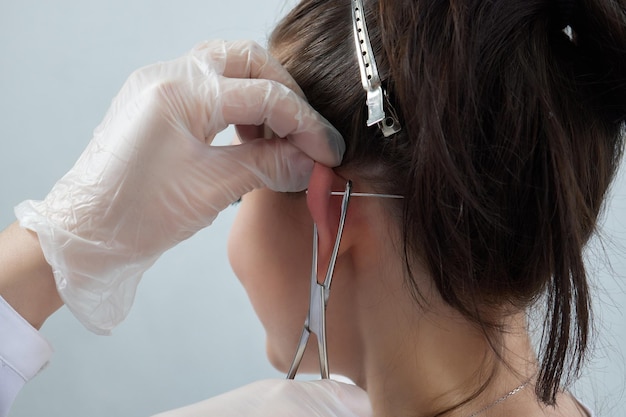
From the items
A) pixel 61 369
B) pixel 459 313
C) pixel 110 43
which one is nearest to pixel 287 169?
pixel 459 313

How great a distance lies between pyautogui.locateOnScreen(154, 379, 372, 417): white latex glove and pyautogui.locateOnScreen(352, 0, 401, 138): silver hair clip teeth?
12.4 inches

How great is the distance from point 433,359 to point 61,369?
138cm

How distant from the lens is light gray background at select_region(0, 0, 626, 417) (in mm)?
1962

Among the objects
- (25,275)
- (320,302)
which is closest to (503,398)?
(320,302)

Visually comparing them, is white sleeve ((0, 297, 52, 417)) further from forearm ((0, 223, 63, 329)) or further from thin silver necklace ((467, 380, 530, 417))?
thin silver necklace ((467, 380, 530, 417))

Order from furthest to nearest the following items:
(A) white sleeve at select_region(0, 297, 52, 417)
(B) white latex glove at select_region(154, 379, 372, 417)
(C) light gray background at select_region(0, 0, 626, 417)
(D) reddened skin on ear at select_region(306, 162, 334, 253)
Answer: (C) light gray background at select_region(0, 0, 626, 417) → (A) white sleeve at select_region(0, 297, 52, 417) → (D) reddened skin on ear at select_region(306, 162, 334, 253) → (B) white latex glove at select_region(154, 379, 372, 417)

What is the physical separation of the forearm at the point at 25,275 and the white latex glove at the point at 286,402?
0.35 meters

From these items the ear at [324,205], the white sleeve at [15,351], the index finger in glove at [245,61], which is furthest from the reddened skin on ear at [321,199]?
the white sleeve at [15,351]

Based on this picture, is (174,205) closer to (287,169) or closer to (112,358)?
(287,169)

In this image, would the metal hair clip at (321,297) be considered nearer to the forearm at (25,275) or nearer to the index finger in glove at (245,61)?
the index finger in glove at (245,61)

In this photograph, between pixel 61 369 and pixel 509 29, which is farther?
pixel 61 369

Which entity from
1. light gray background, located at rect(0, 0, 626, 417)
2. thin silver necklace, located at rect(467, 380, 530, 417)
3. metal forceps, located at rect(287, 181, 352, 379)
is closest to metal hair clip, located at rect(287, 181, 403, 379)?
metal forceps, located at rect(287, 181, 352, 379)

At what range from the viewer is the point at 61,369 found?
6.72 ft

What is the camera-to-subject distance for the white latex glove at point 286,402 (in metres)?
0.81
